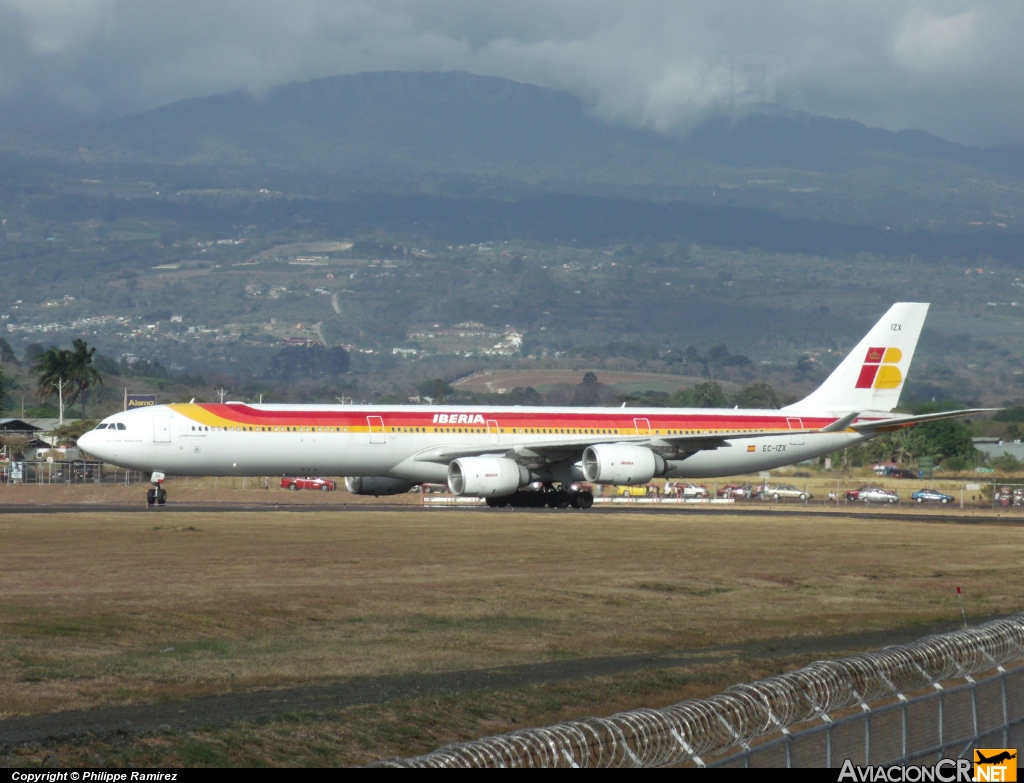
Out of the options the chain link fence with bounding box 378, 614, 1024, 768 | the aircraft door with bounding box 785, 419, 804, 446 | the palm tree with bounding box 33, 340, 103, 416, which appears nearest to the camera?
the chain link fence with bounding box 378, 614, 1024, 768

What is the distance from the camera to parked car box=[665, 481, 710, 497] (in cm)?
8325

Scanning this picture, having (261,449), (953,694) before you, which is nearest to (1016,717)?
(953,694)

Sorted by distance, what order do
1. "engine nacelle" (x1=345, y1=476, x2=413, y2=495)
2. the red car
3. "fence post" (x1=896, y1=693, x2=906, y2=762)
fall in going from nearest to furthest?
"fence post" (x1=896, y1=693, x2=906, y2=762) → "engine nacelle" (x1=345, y1=476, x2=413, y2=495) → the red car

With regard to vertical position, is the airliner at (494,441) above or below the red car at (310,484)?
above

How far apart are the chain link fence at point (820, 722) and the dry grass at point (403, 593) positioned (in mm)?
6786

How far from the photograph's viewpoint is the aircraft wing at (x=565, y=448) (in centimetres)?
5675

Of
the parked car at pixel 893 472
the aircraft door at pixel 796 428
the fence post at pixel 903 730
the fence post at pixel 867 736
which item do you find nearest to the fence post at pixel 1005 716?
the fence post at pixel 903 730

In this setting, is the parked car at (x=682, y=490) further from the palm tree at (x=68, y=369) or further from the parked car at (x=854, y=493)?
the palm tree at (x=68, y=369)

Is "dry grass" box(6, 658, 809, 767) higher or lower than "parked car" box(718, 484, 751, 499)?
lower

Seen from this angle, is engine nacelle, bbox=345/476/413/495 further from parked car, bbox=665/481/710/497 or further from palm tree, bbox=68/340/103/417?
palm tree, bbox=68/340/103/417

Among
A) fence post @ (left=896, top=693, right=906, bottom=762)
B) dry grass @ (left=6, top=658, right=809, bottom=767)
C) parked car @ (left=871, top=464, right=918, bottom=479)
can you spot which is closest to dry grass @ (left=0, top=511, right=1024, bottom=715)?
dry grass @ (left=6, top=658, right=809, bottom=767)

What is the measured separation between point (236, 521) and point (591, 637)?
2636 centimetres

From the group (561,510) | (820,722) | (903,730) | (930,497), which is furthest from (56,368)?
(903,730)

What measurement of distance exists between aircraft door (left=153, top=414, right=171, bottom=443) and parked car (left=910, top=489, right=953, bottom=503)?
1775 inches
